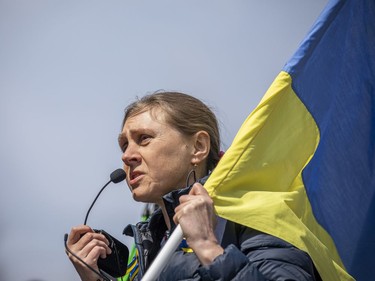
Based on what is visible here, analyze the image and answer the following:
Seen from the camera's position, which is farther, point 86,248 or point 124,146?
point 124,146

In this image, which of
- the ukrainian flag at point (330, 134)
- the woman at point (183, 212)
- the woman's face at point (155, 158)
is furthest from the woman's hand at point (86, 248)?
the ukrainian flag at point (330, 134)

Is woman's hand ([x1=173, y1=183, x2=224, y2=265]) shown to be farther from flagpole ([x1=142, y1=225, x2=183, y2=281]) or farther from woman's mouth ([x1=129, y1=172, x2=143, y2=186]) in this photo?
woman's mouth ([x1=129, y1=172, x2=143, y2=186])

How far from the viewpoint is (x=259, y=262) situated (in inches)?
119

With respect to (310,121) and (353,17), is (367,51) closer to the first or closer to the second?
(353,17)

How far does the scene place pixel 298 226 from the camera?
3.20 m

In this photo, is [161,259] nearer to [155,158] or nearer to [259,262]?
[259,262]

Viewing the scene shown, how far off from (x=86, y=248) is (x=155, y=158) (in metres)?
0.58

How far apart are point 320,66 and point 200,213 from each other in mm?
1183

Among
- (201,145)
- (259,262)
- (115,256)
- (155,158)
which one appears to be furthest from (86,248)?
(259,262)

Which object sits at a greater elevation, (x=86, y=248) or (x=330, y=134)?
(x=330, y=134)

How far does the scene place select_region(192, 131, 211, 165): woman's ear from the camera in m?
3.92

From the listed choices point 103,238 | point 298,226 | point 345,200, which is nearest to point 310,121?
point 345,200

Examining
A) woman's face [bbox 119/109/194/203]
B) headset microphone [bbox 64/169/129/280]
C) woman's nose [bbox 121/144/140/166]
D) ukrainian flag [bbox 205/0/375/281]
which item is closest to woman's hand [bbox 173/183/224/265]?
ukrainian flag [bbox 205/0/375/281]

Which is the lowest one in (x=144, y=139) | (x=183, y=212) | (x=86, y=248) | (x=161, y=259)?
(x=86, y=248)
